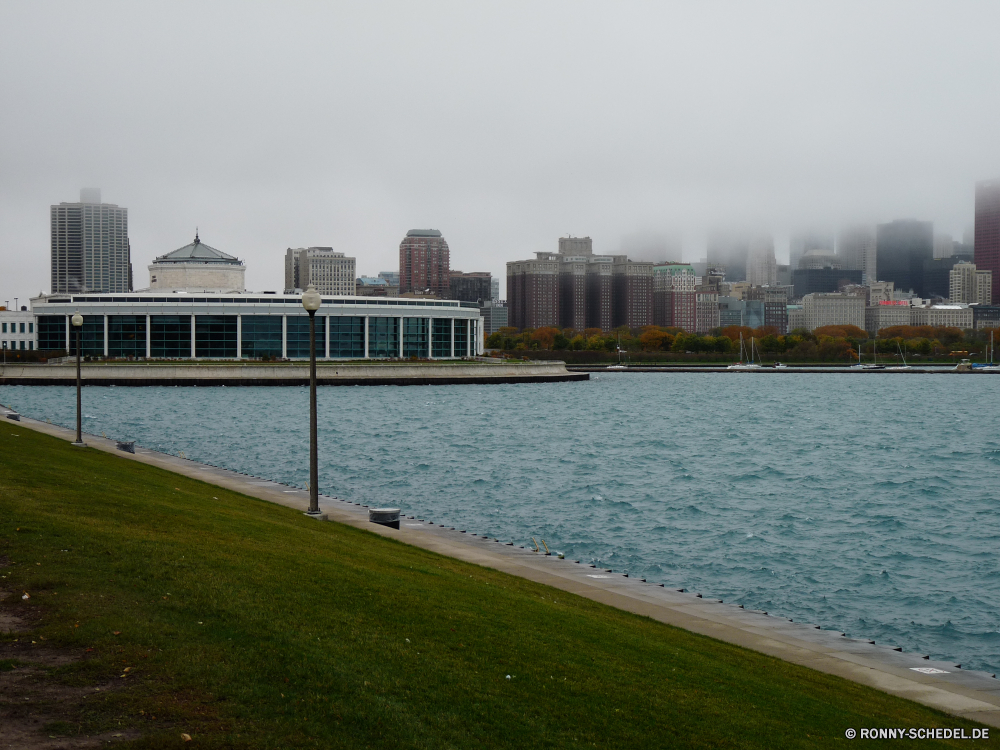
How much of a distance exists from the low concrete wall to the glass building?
11.4 meters

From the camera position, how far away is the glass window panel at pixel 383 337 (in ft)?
518

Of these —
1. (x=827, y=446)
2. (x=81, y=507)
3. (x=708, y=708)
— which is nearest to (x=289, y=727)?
(x=708, y=708)

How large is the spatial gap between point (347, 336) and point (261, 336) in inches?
512

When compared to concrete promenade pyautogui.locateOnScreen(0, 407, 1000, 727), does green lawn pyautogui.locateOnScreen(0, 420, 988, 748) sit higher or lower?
higher

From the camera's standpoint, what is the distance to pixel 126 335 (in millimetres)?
149250

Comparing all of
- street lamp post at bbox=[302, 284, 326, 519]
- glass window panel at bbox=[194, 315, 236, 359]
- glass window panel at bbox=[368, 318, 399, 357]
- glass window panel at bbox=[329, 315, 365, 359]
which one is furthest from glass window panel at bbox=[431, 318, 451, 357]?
street lamp post at bbox=[302, 284, 326, 519]

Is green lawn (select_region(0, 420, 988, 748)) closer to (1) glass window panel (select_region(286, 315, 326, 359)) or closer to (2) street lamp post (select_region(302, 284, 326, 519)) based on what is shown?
(2) street lamp post (select_region(302, 284, 326, 519))

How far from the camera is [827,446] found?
68.6 meters

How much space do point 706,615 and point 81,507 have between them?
1230 centimetres

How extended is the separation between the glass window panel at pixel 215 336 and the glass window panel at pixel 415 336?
1062 inches

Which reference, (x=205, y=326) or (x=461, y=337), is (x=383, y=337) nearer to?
(x=461, y=337)

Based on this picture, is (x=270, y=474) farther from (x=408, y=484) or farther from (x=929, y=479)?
(x=929, y=479)

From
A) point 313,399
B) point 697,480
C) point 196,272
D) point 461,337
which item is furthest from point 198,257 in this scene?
point 313,399

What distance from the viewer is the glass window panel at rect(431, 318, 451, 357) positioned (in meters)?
167
